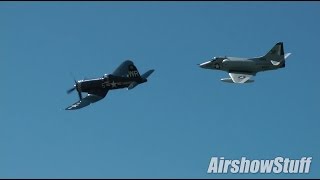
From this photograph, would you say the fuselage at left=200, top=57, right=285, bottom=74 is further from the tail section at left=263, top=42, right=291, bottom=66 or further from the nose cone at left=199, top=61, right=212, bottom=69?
the nose cone at left=199, top=61, right=212, bottom=69

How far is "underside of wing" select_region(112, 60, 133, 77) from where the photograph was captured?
92500 mm

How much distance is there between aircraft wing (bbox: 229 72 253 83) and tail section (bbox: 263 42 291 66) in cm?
466

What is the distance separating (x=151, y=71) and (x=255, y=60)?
682 inches

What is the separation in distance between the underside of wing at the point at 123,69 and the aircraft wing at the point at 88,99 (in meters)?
4.02

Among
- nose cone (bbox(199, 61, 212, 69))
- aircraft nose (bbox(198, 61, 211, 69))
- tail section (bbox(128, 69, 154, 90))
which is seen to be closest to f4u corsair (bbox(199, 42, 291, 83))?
nose cone (bbox(199, 61, 212, 69))

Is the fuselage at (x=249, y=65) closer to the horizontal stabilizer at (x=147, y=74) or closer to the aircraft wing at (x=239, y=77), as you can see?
the aircraft wing at (x=239, y=77)

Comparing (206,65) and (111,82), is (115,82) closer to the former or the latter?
(111,82)

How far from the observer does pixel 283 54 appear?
96.6 meters

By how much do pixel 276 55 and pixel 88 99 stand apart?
31.7 meters

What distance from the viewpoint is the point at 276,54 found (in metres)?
96.8

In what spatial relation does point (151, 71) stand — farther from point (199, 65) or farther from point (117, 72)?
point (199, 65)

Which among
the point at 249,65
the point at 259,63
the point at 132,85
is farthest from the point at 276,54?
the point at 132,85

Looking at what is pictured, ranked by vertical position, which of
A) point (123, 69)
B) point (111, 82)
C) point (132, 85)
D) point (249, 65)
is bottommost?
point (249, 65)

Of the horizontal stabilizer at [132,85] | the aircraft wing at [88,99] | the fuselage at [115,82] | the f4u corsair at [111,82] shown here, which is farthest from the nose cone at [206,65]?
the aircraft wing at [88,99]
